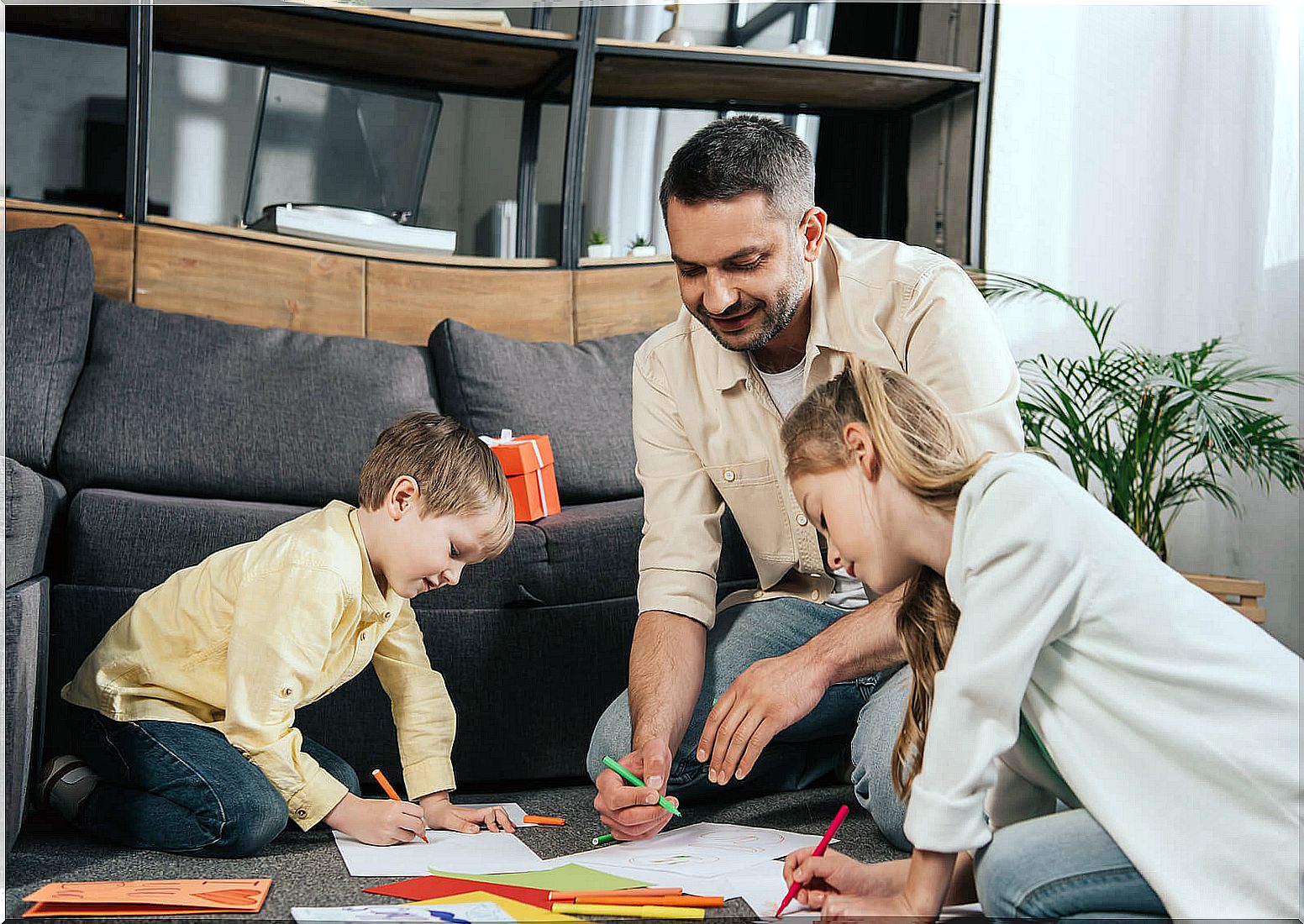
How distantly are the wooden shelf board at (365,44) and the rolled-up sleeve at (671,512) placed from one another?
3.91 feet

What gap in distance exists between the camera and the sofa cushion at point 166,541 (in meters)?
1.55

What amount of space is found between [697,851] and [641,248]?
1856 millimetres

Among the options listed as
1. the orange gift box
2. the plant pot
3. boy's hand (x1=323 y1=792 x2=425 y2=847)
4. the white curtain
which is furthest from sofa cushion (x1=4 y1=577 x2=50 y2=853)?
the white curtain

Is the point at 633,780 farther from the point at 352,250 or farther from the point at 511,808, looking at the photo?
the point at 352,250

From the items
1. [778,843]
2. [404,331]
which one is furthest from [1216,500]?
[404,331]

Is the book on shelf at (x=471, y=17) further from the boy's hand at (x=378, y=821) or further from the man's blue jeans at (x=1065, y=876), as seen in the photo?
the man's blue jeans at (x=1065, y=876)

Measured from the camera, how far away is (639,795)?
1.25 m

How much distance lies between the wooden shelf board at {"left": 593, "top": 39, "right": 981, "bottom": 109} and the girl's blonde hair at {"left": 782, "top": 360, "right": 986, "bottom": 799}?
1825 millimetres

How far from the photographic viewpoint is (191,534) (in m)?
1.60

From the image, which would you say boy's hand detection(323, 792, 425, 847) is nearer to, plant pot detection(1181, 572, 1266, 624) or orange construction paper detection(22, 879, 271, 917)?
orange construction paper detection(22, 879, 271, 917)

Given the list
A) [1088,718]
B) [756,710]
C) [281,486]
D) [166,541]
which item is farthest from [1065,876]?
[281,486]

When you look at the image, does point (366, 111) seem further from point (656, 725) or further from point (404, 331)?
point (656, 725)

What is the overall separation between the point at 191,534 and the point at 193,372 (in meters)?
0.48

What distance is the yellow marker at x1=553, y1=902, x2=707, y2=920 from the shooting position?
41.6 inches
